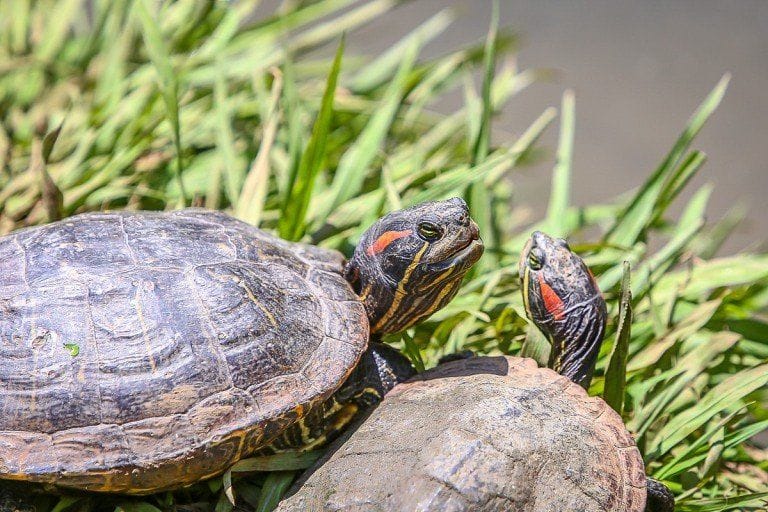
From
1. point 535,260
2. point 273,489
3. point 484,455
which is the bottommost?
point 273,489

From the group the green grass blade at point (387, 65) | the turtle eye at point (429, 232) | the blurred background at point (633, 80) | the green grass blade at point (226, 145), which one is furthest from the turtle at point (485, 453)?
the blurred background at point (633, 80)

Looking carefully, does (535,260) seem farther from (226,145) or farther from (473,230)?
(226,145)

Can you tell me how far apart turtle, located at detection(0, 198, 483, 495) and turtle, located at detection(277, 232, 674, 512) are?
162 millimetres

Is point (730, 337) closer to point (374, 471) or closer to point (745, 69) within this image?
point (374, 471)

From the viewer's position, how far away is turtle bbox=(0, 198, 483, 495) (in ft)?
6.13

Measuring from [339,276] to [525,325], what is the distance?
0.80 metres

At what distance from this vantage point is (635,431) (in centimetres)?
256

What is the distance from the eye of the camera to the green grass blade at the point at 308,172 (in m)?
3.02

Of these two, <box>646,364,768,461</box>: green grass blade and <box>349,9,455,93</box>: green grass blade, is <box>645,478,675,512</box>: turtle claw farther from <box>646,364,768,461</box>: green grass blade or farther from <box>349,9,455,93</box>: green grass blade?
<box>349,9,455,93</box>: green grass blade

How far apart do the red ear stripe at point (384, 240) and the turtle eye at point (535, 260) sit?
18.4 inches

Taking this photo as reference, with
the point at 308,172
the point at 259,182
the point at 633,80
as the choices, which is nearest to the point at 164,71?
the point at 259,182

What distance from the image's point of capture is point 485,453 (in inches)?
73.7

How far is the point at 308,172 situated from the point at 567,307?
47.3 inches

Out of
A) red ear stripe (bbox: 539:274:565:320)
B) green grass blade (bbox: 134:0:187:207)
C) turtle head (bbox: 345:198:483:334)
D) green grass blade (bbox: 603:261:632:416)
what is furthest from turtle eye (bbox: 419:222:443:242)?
green grass blade (bbox: 134:0:187:207)
